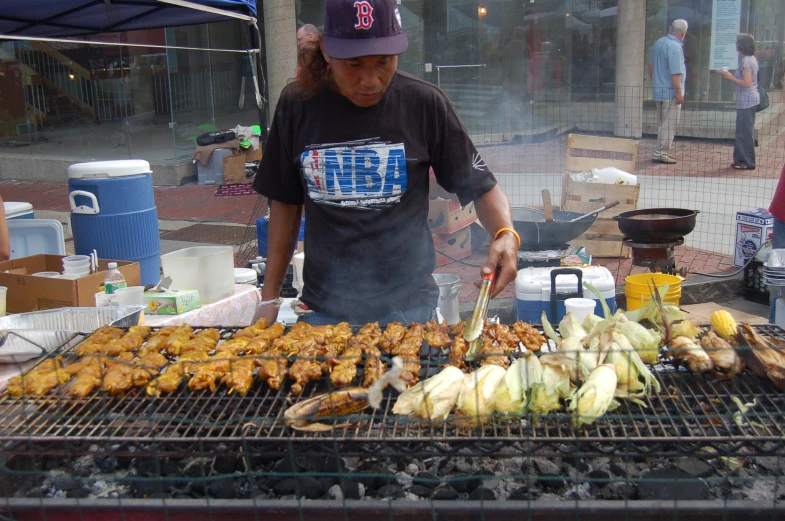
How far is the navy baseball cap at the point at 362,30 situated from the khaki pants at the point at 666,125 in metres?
11.8

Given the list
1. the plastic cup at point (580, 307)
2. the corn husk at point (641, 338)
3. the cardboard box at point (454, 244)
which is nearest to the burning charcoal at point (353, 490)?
the corn husk at point (641, 338)

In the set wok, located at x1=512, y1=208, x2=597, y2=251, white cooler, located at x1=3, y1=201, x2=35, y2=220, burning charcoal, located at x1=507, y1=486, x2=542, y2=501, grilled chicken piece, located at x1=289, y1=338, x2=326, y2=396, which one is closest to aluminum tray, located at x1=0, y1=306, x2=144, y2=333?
grilled chicken piece, located at x1=289, y1=338, x2=326, y2=396

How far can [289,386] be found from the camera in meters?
2.76

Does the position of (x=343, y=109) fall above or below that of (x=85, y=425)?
above

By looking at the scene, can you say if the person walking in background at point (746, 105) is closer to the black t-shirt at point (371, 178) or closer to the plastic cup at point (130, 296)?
the black t-shirt at point (371, 178)

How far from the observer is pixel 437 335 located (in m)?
2.94

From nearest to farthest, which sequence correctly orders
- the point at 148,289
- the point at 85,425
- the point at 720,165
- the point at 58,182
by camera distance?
the point at 85,425 < the point at 148,289 < the point at 720,165 < the point at 58,182

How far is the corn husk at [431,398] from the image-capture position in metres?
2.37

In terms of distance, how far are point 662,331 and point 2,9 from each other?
19.1ft

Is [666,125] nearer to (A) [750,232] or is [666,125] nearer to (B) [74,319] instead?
(A) [750,232]

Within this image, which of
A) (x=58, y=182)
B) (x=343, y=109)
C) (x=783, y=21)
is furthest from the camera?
(x=783, y=21)

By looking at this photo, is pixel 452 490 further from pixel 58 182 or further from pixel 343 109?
pixel 58 182

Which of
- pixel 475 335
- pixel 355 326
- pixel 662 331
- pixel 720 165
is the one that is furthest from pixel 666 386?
pixel 720 165

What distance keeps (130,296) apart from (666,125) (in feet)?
38.6
